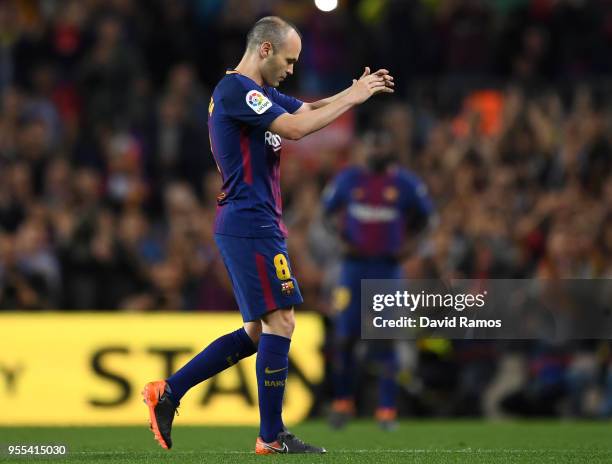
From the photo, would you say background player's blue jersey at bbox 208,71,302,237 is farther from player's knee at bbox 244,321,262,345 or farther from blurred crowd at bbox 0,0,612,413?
blurred crowd at bbox 0,0,612,413

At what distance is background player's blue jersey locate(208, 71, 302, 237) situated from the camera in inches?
312

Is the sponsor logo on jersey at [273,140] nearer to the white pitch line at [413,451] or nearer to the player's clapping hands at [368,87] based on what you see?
the player's clapping hands at [368,87]

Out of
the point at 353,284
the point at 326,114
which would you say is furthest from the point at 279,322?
the point at 353,284

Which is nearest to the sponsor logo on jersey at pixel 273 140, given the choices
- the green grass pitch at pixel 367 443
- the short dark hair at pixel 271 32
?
the short dark hair at pixel 271 32

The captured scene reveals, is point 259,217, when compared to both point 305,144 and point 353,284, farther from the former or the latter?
point 305,144

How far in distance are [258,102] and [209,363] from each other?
155cm

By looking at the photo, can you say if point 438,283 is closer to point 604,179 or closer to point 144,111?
point 604,179

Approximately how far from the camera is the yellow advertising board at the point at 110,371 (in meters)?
12.3

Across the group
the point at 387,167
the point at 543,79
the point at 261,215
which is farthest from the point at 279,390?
the point at 543,79

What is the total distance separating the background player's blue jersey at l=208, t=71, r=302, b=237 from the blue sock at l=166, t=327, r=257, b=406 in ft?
2.22

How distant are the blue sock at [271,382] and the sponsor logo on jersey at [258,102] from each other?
1286 millimetres

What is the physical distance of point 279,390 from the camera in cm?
800

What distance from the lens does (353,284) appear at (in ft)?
40.3

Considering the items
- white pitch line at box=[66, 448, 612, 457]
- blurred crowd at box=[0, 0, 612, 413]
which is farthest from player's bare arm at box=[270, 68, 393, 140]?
blurred crowd at box=[0, 0, 612, 413]
